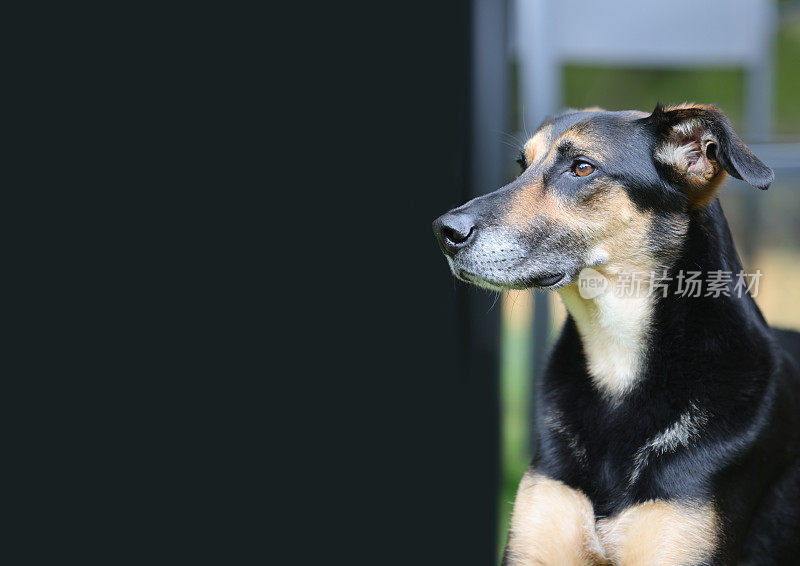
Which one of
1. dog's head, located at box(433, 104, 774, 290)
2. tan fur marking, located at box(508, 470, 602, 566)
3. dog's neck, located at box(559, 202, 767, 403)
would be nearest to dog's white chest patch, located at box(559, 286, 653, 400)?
dog's neck, located at box(559, 202, 767, 403)

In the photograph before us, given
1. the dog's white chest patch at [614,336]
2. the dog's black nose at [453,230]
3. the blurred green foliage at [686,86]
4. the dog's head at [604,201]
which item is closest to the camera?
the dog's black nose at [453,230]

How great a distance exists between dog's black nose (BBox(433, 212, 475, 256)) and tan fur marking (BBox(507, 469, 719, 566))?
2.38ft

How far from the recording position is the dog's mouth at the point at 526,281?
6.77 ft

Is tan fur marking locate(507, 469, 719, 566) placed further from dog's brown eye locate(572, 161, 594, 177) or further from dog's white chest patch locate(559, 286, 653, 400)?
dog's brown eye locate(572, 161, 594, 177)

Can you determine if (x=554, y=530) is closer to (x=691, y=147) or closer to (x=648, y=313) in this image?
(x=648, y=313)

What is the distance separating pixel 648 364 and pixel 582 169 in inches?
21.8

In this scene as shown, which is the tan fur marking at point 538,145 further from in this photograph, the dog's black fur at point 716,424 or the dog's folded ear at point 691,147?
the dog's black fur at point 716,424

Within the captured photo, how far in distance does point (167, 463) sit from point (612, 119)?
1.50 m

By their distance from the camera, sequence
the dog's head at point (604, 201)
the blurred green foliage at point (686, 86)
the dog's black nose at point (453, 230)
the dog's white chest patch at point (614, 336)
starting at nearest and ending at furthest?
the dog's black nose at point (453, 230) → the dog's head at point (604, 201) → the dog's white chest patch at point (614, 336) → the blurred green foliage at point (686, 86)

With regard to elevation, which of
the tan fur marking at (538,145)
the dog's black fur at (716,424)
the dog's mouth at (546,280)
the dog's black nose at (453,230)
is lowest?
the dog's black fur at (716,424)

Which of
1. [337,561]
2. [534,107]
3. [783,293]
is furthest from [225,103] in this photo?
[783,293]

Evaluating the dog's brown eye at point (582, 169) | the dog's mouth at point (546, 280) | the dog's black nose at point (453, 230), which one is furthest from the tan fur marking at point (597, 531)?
the dog's brown eye at point (582, 169)

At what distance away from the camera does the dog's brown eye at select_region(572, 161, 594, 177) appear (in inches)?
86.0

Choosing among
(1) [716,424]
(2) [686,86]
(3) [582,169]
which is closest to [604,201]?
(3) [582,169]
